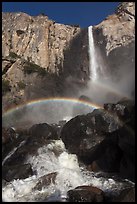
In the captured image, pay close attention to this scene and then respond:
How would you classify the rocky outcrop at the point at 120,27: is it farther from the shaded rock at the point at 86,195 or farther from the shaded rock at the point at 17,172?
the shaded rock at the point at 86,195

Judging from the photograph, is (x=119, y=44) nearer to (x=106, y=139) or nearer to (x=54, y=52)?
(x=54, y=52)

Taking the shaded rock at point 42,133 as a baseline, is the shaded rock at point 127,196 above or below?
below

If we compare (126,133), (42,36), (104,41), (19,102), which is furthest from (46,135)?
(42,36)

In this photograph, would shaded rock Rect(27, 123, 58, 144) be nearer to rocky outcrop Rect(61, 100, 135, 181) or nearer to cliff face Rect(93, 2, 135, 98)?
rocky outcrop Rect(61, 100, 135, 181)

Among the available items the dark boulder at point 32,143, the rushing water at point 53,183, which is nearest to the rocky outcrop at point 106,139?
the rushing water at point 53,183

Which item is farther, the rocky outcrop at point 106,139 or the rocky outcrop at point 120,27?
the rocky outcrop at point 120,27

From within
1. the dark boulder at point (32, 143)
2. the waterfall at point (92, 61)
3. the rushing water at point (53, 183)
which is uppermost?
the waterfall at point (92, 61)

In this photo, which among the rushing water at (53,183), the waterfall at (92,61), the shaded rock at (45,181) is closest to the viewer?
the rushing water at (53,183)
